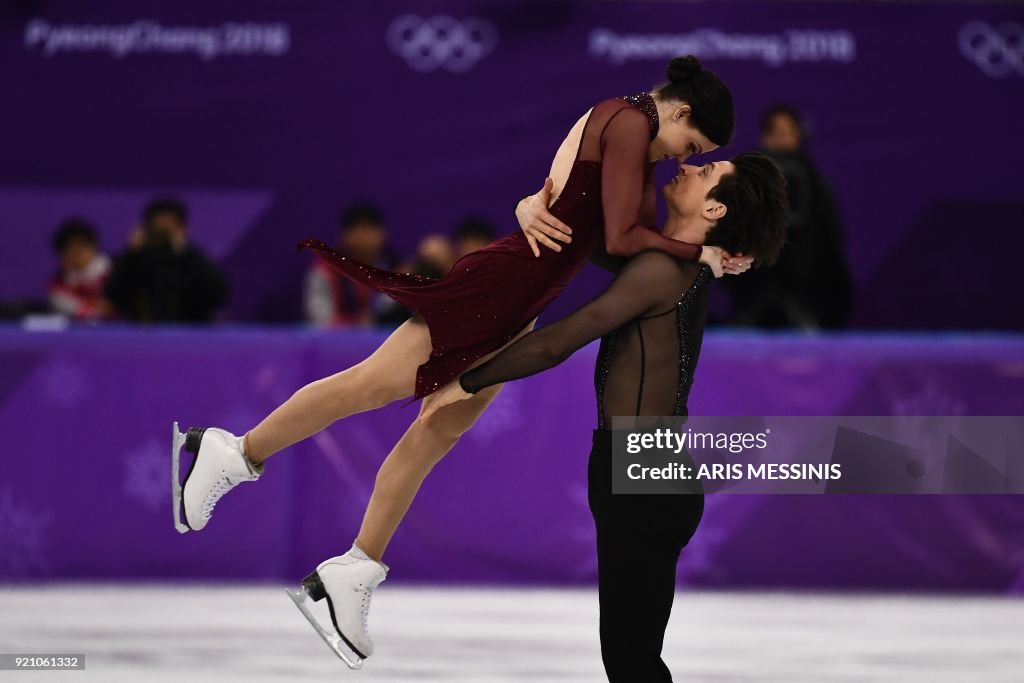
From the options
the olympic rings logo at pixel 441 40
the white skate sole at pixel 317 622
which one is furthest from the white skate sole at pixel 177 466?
the olympic rings logo at pixel 441 40

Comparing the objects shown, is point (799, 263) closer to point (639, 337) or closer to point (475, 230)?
point (475, 230)

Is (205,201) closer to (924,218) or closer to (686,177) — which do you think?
(924,218)

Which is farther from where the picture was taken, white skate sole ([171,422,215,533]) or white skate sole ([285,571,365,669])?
white skate sole ([171,422,215,533])

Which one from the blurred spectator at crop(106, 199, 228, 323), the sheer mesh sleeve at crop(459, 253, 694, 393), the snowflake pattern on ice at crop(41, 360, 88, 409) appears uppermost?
the blurred spectator at crop(106, 199, 228, 323)

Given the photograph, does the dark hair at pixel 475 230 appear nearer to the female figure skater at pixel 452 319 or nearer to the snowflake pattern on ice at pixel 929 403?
the snowflake pattern on ice at pixel 929 403

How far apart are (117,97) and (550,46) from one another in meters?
2.48

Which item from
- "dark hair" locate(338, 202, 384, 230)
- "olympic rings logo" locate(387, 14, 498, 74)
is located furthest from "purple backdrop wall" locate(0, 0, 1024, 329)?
"dark hair" locate(338, 202, 384, 230)

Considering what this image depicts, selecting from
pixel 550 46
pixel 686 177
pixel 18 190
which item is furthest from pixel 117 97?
pixel 686 177

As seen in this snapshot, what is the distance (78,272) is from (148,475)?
6.15 feet

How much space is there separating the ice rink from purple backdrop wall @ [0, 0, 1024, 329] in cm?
282

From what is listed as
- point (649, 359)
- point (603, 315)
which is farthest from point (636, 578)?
point (603, 315)

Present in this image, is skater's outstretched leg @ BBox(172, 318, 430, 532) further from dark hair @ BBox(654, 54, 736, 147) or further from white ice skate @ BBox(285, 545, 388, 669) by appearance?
dark hair @ BBox(654, 54, 736, 147)

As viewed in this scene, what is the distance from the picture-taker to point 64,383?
22.6ft

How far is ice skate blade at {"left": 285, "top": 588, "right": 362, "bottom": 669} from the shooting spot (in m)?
4.12
